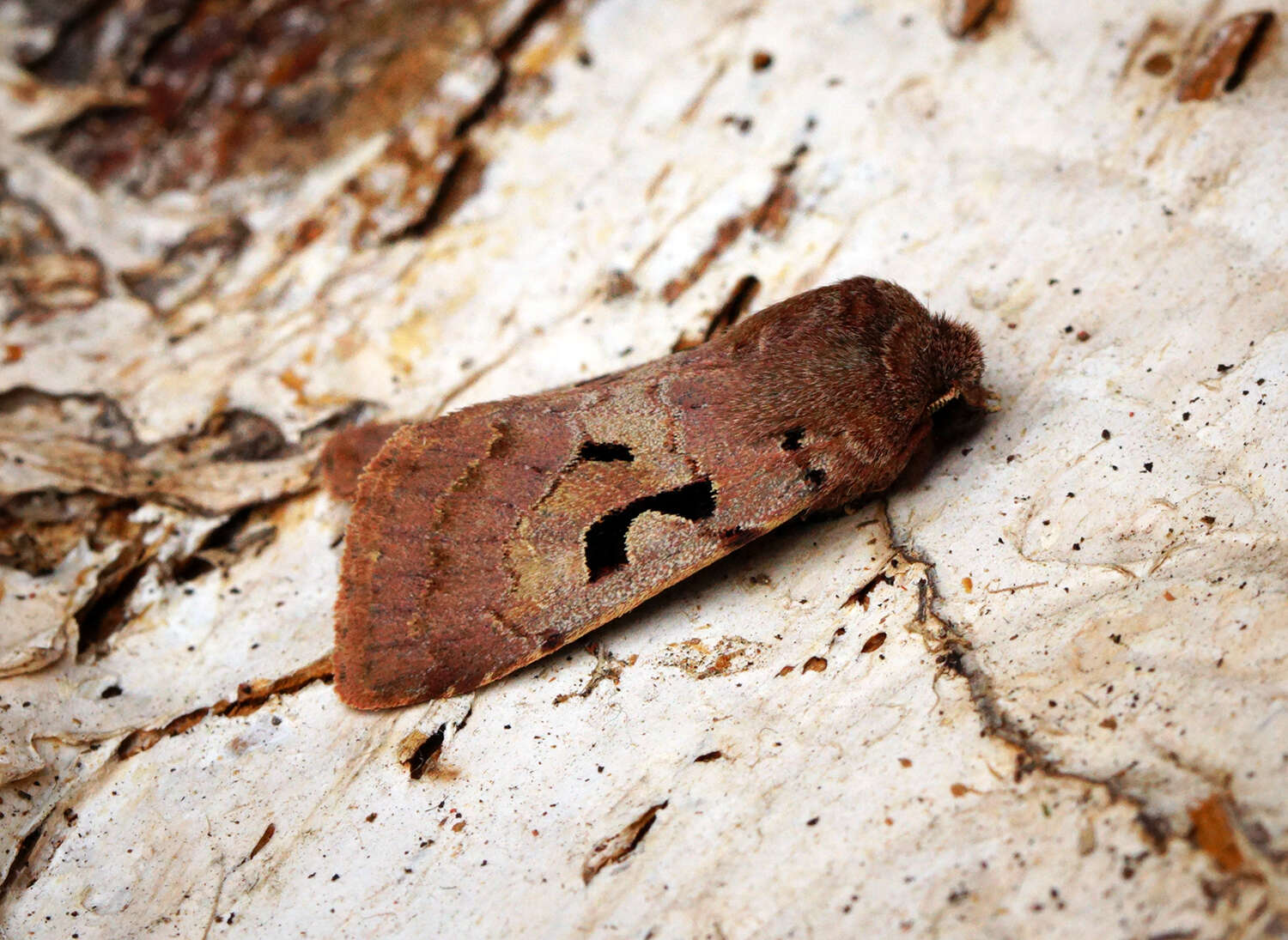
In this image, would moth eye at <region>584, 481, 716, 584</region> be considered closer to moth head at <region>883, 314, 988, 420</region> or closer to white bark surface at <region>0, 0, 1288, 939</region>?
white bark surface at <region>0, 0, 1288, 939</region>

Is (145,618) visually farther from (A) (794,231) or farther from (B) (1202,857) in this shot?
(B) (1202,857)

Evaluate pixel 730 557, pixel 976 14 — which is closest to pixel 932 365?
pixel 730 557

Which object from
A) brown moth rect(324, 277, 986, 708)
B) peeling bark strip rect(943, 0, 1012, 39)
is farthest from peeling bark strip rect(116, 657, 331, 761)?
peeling bark strip rect(943, 0, 1012, 39)

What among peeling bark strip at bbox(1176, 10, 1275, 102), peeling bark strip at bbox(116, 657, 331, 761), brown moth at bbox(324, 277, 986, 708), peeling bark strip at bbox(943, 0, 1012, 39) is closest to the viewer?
brown moth at bbox(324, 277, 986, 708)

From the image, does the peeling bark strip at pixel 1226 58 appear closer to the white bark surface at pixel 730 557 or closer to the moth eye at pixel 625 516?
the white bark surface at pixel 730 557

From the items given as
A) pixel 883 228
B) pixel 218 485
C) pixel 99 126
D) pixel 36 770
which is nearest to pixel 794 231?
pixel 883 228

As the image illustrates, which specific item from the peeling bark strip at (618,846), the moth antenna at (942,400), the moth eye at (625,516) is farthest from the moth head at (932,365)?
the peeling bark strip at (618,846)

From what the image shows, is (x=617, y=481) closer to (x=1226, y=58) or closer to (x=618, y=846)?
(x=618, y=846)
